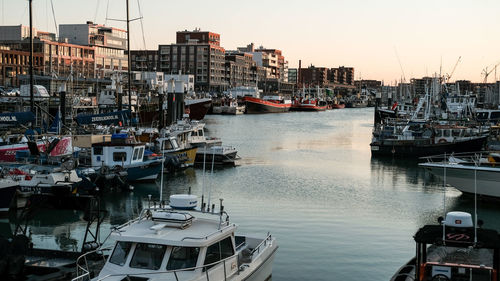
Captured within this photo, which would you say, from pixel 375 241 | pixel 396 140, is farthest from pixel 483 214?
pixel 396 140

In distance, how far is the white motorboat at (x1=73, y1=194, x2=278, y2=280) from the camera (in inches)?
518

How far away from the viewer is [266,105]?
159 metres

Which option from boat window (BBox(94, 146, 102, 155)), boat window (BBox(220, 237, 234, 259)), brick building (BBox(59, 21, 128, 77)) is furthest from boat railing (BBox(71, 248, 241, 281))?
brick building (BBox(59, 21, 128, 77))

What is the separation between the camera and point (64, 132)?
4422 centimetres

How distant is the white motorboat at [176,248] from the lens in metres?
13.1

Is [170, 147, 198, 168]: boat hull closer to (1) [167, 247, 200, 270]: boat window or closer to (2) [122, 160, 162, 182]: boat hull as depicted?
(2) [122, 160, 162, 182]: boat hull

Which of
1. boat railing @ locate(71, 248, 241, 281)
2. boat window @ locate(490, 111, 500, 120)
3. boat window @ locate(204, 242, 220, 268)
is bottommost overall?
boat railing @ locate(71, 248, 241, 281)

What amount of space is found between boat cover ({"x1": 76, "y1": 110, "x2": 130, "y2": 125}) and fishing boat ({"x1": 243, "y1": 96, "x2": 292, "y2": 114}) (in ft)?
342

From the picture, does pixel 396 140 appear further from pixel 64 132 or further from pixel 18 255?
pixel 18 255

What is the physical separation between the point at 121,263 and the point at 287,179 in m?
27.5

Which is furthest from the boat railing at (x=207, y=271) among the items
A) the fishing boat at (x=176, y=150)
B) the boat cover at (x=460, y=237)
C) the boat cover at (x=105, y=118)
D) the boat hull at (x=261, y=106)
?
the boat hull at (x=261, y=106)

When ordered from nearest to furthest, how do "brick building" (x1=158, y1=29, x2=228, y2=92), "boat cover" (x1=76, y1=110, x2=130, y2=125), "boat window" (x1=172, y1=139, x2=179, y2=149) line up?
"boat window" (x1=172, y1=139, x2=179, y2=149) → "boat cover" (x1=76, y1=110, x2=130, y2=125) → "brick building" (x1=158, y1=29, x2=228, y2=92)

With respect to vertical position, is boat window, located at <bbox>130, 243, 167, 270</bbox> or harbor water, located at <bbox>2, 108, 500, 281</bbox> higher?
boat window, located at <bbox>130, 243, 167, 270</bbox>

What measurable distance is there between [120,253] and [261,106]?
14382 cm
